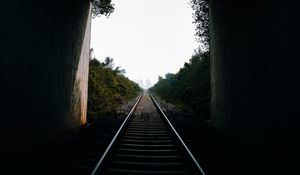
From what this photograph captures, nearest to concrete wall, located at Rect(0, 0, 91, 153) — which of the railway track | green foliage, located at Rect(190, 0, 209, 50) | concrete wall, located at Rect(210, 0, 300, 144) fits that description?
the railway track

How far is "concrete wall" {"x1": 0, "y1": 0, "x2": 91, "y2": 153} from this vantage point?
4121 mm

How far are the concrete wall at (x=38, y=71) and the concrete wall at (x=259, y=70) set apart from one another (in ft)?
14.3

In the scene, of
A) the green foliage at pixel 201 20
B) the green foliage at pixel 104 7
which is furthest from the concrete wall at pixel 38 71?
the green foliage at pixel 201 20

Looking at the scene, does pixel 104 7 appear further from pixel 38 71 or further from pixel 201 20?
pixel 38 71

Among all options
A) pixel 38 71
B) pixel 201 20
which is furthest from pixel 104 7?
pixel 38 71

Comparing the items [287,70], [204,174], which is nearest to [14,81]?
[204,174]

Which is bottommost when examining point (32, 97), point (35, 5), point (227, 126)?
point (227, 126)

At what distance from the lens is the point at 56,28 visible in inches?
241

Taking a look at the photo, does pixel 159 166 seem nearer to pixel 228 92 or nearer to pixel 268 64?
pixel 268 64

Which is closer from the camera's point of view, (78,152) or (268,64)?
(268,64)

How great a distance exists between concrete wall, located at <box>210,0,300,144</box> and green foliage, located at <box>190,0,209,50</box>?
9.46 meters

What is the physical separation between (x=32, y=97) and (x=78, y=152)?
1.46 m

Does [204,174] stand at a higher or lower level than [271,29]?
lower

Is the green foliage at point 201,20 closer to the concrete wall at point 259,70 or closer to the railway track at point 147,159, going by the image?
the concrete wall at point 259,70
